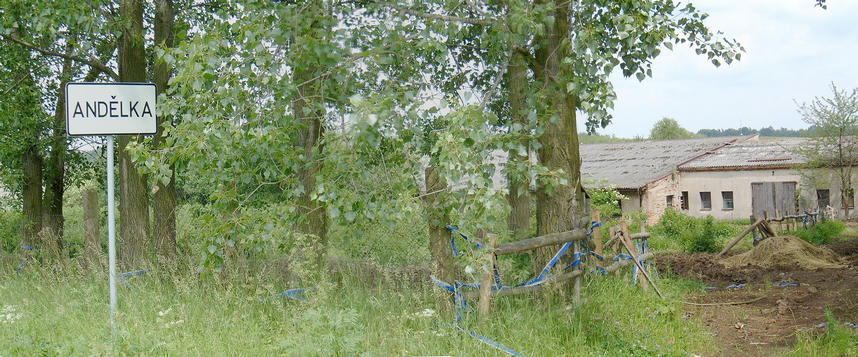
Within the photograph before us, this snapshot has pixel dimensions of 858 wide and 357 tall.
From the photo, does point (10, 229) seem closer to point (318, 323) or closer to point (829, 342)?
point (318, 323)

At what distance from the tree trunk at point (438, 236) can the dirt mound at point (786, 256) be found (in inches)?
418

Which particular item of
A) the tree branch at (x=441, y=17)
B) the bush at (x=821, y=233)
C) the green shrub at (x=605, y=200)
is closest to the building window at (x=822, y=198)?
the green shrub at (x=605, y=200)

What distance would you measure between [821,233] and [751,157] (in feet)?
53.9

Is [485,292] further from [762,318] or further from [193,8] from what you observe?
[193,8]

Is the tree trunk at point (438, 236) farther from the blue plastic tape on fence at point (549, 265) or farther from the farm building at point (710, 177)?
the farm building at point (710, 177)

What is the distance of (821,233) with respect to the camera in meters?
21.4

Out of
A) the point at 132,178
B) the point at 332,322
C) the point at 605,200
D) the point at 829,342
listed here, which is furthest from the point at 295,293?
the point at 605,200

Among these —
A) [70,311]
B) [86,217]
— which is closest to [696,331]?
[70,311]

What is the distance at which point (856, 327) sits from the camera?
8.09 metres

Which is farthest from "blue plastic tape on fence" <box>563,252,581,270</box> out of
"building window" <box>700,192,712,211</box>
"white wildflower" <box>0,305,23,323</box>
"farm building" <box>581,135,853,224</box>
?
"building window" <box>700,192,712,211</box>

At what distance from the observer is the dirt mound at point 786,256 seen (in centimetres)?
1527

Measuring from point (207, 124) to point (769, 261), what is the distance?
13.2 metres

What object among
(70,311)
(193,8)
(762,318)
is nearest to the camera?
(70,311)

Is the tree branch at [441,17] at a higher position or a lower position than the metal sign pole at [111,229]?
higher
